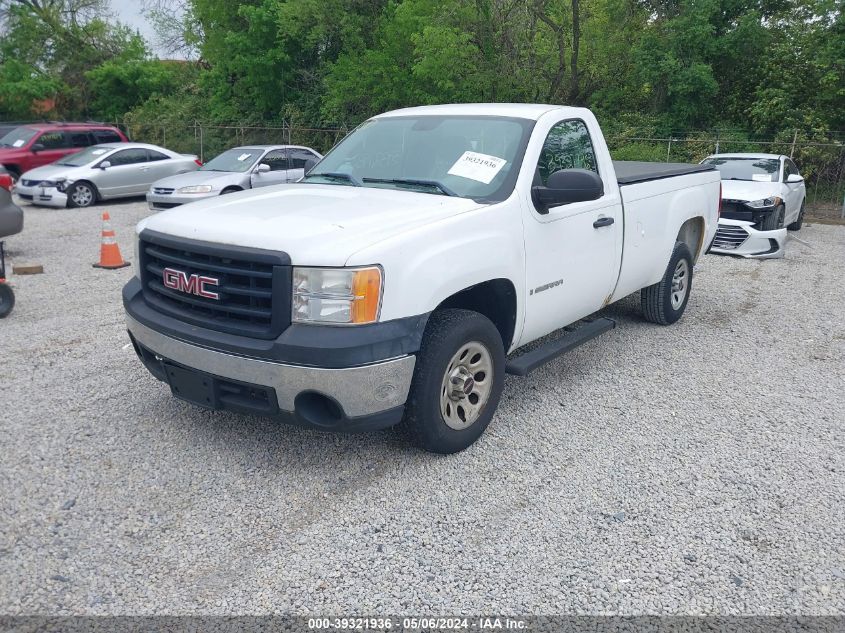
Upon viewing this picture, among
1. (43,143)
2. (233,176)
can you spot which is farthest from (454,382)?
(43,143)

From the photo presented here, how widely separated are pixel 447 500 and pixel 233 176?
11.1 m

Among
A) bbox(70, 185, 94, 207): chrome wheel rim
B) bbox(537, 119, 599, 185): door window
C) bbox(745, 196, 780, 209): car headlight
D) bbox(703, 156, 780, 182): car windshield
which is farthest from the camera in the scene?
bbox(70, 185, 94, 207): chrome wheel rim

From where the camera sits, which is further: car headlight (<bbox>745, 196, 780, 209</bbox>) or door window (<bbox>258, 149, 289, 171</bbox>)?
door window (<bbox>258, 149, 289, 171</bbox>)

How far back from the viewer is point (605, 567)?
310 cm

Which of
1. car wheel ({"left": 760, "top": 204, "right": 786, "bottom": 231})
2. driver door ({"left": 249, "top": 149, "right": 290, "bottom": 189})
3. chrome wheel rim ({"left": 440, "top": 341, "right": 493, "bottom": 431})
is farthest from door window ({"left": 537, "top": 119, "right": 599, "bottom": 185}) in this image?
driver door ({"left": 249, "top": 149, "right": 290, "bottom": 189})

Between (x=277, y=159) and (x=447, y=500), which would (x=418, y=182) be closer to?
(x=447, y=500)

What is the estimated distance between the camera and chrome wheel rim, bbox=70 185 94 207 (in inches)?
610

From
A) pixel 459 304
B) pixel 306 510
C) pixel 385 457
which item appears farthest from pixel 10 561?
pixel 459 304

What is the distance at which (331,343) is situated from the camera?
3.31 m

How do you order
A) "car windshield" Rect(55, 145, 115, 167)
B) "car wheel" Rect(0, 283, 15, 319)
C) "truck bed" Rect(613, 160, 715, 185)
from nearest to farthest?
"truck bed" Rect(613, 160, 715, 185) → "car wheel" Rect(0, 283, 15, 319) → "car windshield" Rect(55, 145, 115, 167)

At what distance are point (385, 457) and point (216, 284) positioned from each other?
137cm

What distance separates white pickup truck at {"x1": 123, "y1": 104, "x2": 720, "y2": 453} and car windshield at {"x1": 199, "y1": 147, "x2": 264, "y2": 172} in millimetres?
9142

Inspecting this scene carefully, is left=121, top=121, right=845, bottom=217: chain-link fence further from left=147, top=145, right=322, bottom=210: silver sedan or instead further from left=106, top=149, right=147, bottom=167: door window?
left=147, top=145, right=322, bottom=210: silver sedan

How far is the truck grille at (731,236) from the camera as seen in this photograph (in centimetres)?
1091
